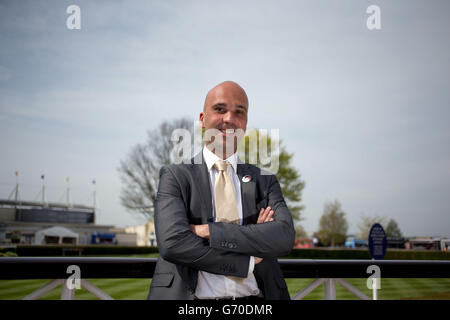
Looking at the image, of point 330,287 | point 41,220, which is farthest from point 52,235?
point 330,287

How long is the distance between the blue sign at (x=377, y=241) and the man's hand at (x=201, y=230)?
34.2 ft

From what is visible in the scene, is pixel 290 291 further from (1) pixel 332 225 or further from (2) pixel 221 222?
(1) pixel 332 225

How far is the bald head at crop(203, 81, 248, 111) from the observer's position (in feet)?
6.71

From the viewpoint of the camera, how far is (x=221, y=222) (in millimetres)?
1858

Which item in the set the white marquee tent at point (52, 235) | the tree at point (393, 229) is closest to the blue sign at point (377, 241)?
the white marquee tent at point (52, 235)

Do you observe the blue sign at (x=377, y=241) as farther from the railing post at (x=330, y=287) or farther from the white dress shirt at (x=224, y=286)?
the white dress shirt at (x=224, y=286)

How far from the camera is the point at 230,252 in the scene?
71.4 inches

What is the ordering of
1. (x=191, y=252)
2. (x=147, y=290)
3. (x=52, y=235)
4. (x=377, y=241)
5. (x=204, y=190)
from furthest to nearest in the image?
1. (x=52, y=235)
2. (x=147, y=290)
3. (x=377, y=241)
4. (x=204, y=190)
5. (x=191, y=252)

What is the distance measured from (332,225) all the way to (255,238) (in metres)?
59.0

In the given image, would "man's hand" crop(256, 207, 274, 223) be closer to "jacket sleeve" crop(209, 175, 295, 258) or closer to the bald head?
"jacket sleeve" crop(209, 175, 295, 258)

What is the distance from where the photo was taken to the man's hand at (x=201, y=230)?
6.17 feet

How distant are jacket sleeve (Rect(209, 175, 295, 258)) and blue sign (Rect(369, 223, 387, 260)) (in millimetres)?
10166
